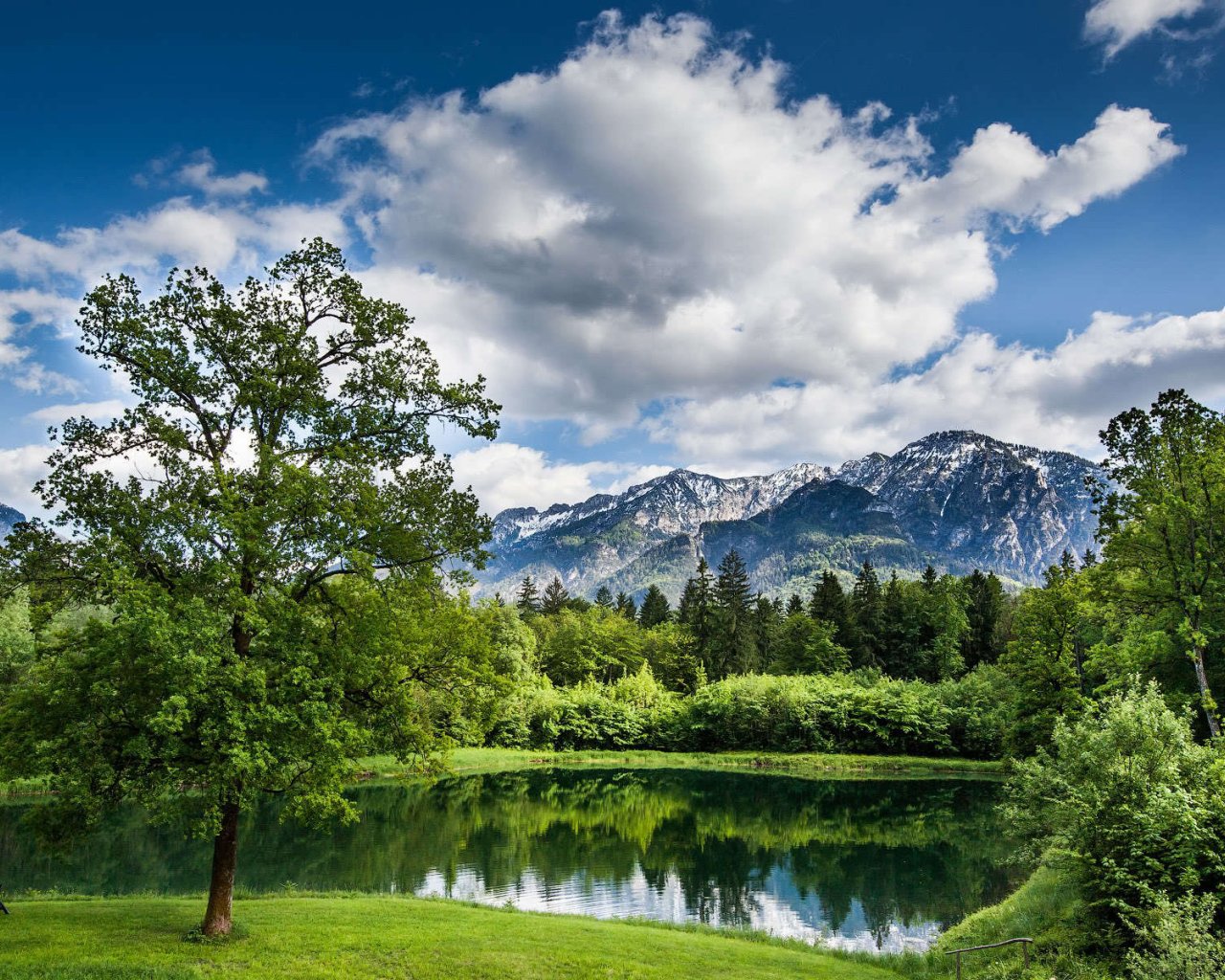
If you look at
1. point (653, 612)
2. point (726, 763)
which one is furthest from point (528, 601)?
point (726, 763)

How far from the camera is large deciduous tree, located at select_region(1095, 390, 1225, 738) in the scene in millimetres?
26891

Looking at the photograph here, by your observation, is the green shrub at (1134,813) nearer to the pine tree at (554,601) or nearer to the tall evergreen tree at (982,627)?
the tall evergreen tree at (982,627)

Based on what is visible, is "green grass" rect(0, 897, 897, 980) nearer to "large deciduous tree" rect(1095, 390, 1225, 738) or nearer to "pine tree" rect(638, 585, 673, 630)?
"large deciduous tree" rect(1095, 390, 1225, 738)

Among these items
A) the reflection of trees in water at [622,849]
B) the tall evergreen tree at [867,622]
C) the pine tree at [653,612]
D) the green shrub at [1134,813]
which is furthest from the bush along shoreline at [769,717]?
the green shrub at [1134,813]

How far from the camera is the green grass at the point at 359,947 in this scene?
41.2 feet

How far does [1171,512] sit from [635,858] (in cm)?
2657

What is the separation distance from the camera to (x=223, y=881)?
1465cm

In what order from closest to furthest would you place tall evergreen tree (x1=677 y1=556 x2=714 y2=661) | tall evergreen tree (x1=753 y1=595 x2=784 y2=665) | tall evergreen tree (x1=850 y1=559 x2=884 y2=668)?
tall evergreen tree (x1=850 y1=559 x2=884 y2=668), tall evergreen tree (x1=677 y1=556 x2=714 y2=661), tall evergreen tree (x1=753 y1=595 x2=784 y2=665)

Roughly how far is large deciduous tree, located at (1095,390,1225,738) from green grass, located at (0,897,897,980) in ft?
64.1

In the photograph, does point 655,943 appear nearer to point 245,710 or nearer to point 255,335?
point 245,710

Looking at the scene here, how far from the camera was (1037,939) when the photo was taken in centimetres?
1647

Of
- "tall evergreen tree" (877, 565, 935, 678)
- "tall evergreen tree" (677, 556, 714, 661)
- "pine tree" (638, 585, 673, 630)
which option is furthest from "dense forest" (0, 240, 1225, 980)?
"pine tree" (638, 585, 673, 630)

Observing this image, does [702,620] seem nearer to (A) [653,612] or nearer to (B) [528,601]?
(A) [653,612]

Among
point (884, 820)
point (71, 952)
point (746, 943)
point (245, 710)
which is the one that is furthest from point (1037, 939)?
point (884, 820)
